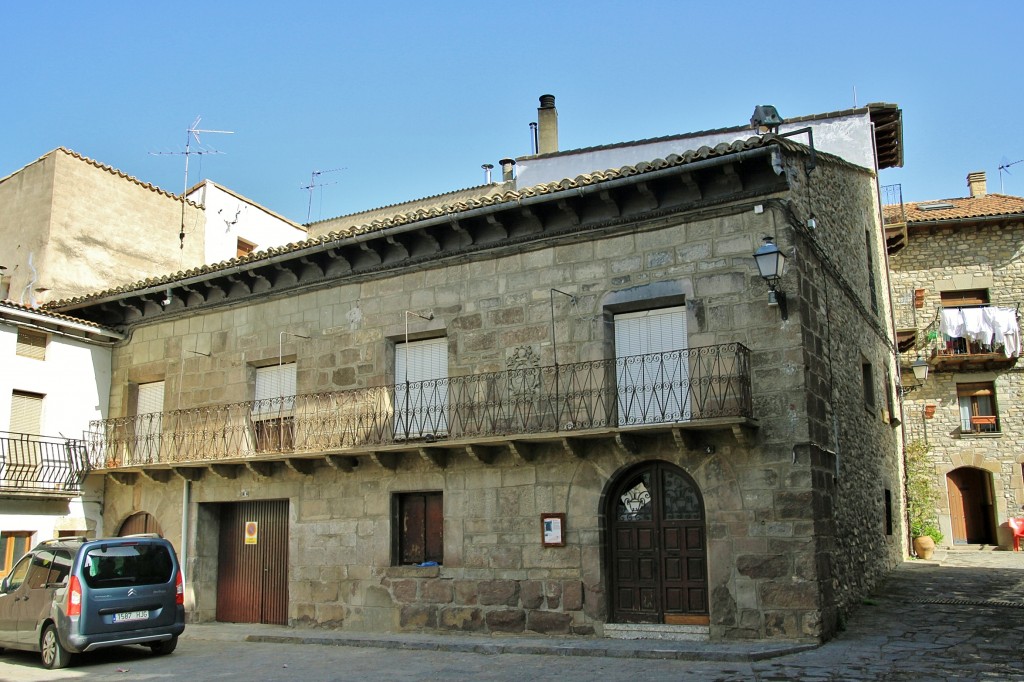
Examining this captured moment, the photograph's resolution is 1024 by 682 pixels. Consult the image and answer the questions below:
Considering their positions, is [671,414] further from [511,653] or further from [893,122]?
[893,122]

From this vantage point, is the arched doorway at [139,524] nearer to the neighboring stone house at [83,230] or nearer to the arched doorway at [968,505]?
the neighboring stone house at [83,230]

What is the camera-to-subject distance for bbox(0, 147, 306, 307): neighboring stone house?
18.3m

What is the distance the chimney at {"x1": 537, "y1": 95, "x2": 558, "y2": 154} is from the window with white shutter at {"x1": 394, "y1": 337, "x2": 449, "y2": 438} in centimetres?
795

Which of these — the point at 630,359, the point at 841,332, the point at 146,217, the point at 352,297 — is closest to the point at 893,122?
the point at 841,332

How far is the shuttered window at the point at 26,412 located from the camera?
49.4 feet

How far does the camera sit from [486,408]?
1212cm

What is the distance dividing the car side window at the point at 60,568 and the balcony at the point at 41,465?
416 centimetres

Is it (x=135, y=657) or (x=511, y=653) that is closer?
(x=511, y=653)

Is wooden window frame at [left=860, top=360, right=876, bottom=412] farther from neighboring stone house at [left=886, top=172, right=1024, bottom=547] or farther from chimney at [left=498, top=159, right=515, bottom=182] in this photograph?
chimney at [left=498, top=159, right=515, bottom=182]

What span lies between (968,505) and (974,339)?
166 inches

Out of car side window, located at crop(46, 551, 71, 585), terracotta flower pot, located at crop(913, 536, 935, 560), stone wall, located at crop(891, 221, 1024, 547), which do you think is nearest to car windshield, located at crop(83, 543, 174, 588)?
car side window, located at crop(46, 551, 71, 585)

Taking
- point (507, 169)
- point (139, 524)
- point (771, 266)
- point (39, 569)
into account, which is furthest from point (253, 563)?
point (507, 169)

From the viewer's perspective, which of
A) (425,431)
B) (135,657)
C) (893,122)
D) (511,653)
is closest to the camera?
(511,653)

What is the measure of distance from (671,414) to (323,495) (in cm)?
557
